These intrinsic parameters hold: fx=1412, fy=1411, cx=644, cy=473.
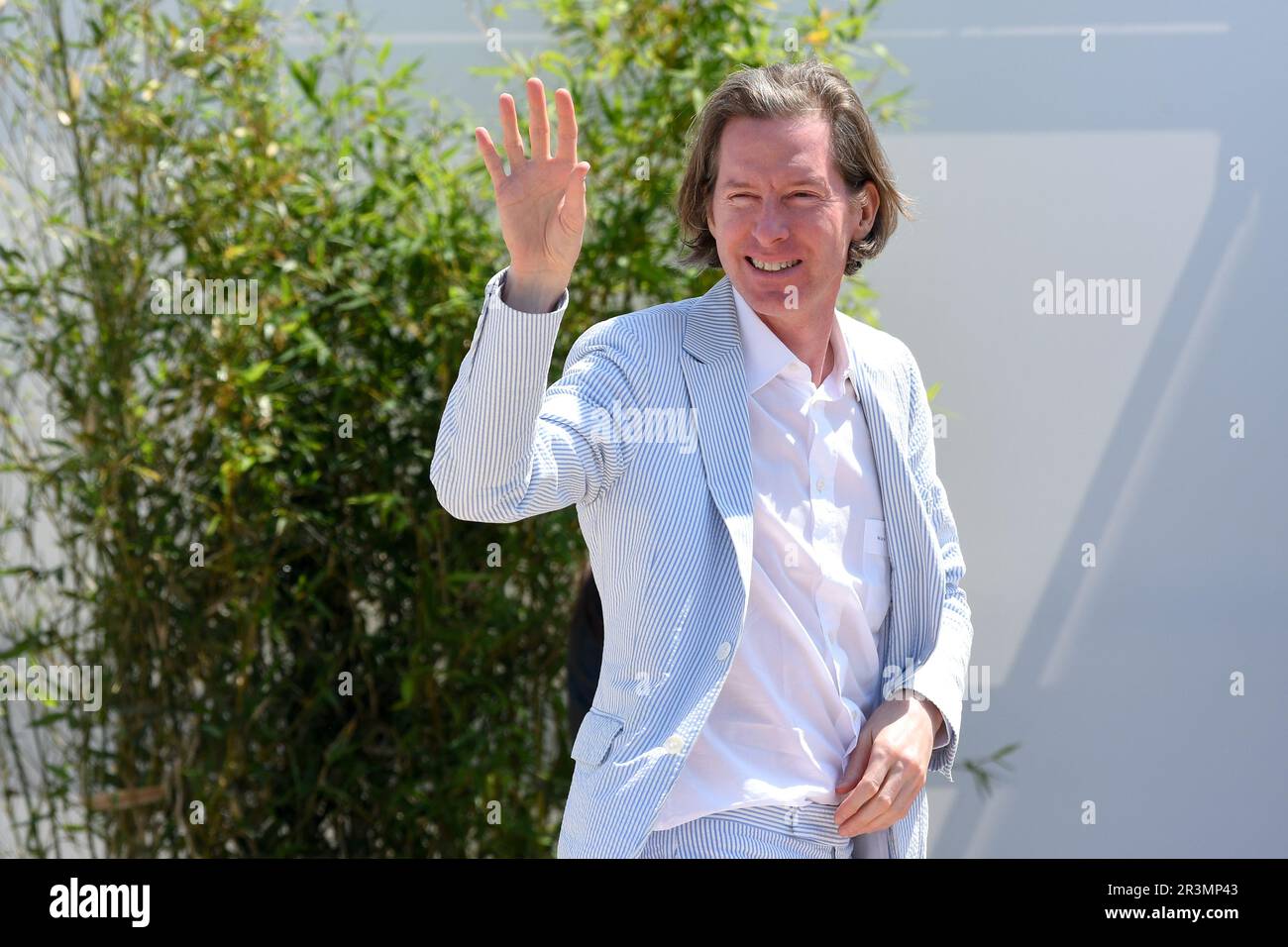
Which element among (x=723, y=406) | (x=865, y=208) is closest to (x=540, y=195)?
(x=723, y=406)

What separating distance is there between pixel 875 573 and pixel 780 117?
1.78ft

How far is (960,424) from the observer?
393 cm

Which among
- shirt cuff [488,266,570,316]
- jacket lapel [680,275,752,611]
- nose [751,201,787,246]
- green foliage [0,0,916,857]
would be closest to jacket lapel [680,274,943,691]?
jacket lapel [680,275,752,611]

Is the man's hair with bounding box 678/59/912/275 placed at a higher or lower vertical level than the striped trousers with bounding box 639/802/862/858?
higher

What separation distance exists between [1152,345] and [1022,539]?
646 mm

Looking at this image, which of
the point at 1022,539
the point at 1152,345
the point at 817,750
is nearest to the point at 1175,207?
the point at 1152,345

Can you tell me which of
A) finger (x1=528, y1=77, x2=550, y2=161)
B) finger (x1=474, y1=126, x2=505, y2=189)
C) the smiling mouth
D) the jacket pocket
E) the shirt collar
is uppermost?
finger (x1=528, y1=77, x2=550, y2=161)

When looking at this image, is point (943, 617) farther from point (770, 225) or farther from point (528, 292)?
point (528, 292)

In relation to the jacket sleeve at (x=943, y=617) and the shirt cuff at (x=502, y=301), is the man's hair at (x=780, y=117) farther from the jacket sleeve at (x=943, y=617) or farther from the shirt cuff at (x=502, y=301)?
the shirt cuff at (x=502, y=301)

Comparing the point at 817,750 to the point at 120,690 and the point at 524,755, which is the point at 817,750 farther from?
the point at 120,690

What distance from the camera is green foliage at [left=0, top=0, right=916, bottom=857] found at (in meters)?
3.26

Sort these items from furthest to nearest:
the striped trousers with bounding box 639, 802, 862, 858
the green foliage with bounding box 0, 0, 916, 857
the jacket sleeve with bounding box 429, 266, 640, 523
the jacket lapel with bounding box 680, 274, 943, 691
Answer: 1. the green foliage with bounding box 0, 0, 916, 857
2. the jacket lapel with bounding box 680, 274, 943, 691
3. the striped trousers with bounding box 639, 802, 862, 858
4. the jacket sleeve with bounding box 429, 266, 640, 523

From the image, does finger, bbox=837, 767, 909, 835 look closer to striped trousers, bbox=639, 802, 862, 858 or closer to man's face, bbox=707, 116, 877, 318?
striped trousers, bbox=639, 802, 862, 858

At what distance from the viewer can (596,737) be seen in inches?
60.8
